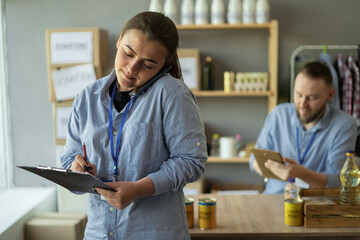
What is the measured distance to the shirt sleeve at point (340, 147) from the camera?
2.48 meters

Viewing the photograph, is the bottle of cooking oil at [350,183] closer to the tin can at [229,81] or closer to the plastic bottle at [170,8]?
the tin can at [229,81]

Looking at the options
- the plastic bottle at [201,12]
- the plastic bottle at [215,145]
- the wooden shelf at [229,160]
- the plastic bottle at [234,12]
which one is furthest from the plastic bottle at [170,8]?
the wooden shelf at [229,160]

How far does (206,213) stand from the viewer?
192 centimetres

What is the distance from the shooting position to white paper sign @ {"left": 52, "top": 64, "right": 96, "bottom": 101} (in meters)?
3.56

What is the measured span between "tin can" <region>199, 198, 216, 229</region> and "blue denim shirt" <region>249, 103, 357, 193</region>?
782 mm

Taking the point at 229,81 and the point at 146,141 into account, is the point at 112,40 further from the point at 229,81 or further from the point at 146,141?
the point at 146,141

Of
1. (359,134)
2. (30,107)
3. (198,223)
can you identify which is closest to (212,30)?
(359,134)

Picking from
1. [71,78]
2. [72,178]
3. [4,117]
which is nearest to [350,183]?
[72,178]

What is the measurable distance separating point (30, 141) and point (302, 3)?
2669mm

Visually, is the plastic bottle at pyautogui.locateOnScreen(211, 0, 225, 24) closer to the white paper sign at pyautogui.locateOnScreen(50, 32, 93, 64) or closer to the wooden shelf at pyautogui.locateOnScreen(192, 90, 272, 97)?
the wooden shelf at pyautogui.locateOnScreen(192, 90, 272, 97)

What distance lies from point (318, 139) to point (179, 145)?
59.7 inches

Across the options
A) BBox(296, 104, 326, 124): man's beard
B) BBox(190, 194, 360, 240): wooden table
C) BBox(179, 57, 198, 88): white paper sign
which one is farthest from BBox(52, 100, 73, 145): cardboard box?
BBox(296, 104, 326, 124): man's beard

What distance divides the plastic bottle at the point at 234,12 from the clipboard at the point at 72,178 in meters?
2.52

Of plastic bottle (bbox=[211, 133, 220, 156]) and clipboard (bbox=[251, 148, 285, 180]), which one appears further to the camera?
plastic bottle (bbox=[211, 133, 220, 156])
